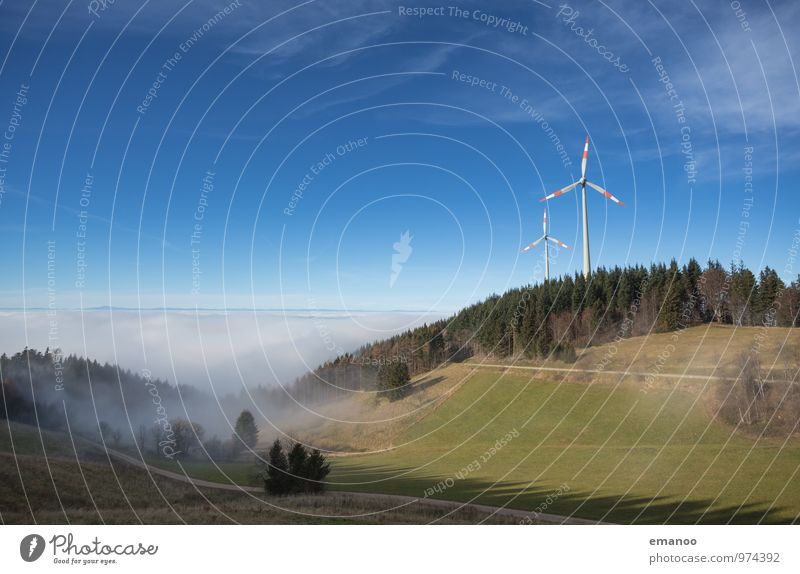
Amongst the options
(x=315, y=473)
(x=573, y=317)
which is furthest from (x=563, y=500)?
(x=573, y=317)

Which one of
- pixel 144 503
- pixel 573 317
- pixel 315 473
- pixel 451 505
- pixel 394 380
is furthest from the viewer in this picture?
pixel 573 317

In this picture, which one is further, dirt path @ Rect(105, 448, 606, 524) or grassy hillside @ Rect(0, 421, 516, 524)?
dirt path @ Rect(105, 448, 606, 524)

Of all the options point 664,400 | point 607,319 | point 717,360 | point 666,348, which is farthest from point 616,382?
point 607,319

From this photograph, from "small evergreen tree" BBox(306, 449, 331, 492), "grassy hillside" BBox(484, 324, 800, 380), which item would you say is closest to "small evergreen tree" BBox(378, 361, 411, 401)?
"grassy hillside" BBox(484, 324, 800, 380)

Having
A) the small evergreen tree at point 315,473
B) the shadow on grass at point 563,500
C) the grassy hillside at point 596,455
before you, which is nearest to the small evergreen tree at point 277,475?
the small evergreen tree at point 315,473

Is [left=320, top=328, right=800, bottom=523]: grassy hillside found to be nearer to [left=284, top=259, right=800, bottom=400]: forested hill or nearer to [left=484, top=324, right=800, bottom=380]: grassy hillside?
[left=484, top=324, right=800, bottom=380]: grassy hillside

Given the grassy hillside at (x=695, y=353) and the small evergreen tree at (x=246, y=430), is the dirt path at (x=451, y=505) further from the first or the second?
the grassy hillside at (x=695, y=353)

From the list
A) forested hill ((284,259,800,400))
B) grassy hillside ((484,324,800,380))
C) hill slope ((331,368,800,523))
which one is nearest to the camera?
hill slope ((331,368,800,523))

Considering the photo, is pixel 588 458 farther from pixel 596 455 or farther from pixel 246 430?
pixel 246 430
